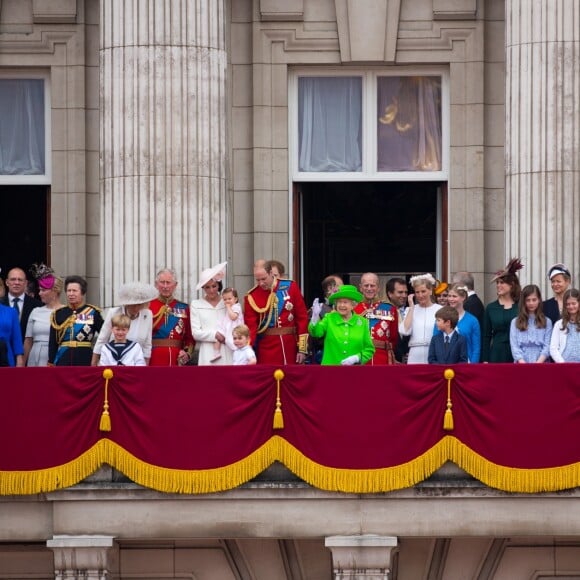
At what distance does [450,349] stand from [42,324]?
15.5 feet

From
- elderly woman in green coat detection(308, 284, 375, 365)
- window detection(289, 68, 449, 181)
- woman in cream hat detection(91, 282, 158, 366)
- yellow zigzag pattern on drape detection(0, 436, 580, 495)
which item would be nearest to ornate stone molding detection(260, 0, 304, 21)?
window detection(289, 68, 449, 181)

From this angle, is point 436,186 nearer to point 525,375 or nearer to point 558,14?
point 558,14

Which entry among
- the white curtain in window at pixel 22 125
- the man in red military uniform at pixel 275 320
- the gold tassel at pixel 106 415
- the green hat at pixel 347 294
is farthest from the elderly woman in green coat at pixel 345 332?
the white curtain in window at pixel 22 125

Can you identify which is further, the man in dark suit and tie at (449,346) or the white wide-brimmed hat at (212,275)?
the white wide-brimmed hat at (212,275)

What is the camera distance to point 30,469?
2208cm

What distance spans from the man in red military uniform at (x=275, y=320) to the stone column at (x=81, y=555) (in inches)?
114

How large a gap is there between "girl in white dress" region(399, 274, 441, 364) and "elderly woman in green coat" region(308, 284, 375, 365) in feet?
1.91

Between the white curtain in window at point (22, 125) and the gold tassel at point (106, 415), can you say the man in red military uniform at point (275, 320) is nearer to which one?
the gold tassel at point (106, 415)

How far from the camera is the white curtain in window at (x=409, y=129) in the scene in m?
27.3

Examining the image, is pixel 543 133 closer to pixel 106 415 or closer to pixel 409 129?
pixel 409 129

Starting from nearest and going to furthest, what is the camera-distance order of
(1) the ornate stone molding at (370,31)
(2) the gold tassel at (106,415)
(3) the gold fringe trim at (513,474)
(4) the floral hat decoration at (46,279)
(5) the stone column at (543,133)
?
(3) the gold fringe trim at (513,474) → (2) the gold tassel at (106,415) → (4) the floral hat decoration at (46,279) → (5) the stone column at (543,133) → (1) the ornate stone molding at (370,31)

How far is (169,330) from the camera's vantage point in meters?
23.2

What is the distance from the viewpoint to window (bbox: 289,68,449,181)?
27.3 m

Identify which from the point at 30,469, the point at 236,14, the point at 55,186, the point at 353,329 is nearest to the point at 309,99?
the point at 236,14
